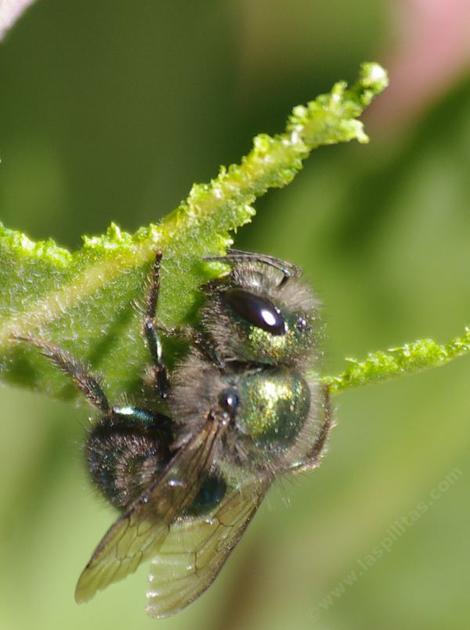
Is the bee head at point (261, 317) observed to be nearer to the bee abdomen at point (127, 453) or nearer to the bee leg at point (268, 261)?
the bee leg at point (268, 261)

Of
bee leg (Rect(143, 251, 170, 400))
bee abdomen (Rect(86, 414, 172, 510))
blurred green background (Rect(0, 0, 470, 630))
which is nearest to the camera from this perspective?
bee leg (Rect(143, 251, 170, 400))

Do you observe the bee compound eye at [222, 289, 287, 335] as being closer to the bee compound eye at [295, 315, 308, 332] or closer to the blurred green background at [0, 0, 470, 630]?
the bee compound eye at [295, 315, 308, 332]

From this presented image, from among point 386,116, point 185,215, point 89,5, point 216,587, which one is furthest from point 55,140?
point 216,587

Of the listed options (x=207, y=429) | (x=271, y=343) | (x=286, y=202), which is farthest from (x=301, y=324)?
(x=286, y=202)

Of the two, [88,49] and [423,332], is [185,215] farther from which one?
[423,332]

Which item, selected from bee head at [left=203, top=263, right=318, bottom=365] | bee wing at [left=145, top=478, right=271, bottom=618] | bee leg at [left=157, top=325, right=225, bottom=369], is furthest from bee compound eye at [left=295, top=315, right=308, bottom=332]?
bee wing at [left=145, top=478, right=271, bottom=618]

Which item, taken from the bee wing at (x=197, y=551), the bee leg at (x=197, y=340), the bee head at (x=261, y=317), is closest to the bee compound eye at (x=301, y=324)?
the bee head at (x=261, y=317)
